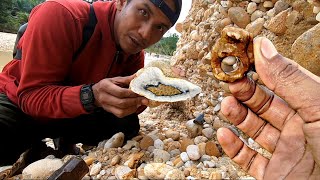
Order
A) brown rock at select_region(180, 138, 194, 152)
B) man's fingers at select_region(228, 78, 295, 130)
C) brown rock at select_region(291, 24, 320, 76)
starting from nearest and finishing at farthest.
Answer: man's fingers at select_region(228, 78, 295, 130), brown rock at select_region(291, 24, 320, 76), brown rock at select_region(180, 138, 194, 152)

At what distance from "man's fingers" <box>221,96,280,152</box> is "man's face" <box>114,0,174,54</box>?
3.86ft

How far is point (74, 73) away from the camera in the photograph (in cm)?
229

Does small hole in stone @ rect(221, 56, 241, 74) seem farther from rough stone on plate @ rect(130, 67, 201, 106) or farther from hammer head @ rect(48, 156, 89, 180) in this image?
hammer head @ rect(48, 156, 89, 180)

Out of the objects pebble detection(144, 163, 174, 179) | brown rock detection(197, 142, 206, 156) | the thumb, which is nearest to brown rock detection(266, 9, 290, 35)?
brown rock detection(197, 142, 206, 156)

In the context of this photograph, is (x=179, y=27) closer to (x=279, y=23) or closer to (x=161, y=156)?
(x=279, y=23)

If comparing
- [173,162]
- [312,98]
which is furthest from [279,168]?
[173,162]

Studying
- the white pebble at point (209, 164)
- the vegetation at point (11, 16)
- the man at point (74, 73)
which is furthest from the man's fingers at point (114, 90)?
the vegetation at point (11, 16)

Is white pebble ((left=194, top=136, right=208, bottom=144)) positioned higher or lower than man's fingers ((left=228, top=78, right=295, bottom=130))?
lower

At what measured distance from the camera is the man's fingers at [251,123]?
1.32 m

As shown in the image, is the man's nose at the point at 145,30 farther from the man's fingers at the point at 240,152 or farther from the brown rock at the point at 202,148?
the man's fingers at the point at 240,152

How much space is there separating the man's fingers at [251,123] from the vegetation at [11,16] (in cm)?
2609

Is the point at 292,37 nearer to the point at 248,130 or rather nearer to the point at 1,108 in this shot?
the point at 248,130

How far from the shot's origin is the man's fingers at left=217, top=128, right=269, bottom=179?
133cm

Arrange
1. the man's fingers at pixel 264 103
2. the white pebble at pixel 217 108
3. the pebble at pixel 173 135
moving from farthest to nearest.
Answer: the white pebble at pixel 217 108 < the pebble at pixel 173 135 < the man's fingers at pixel 264 103
